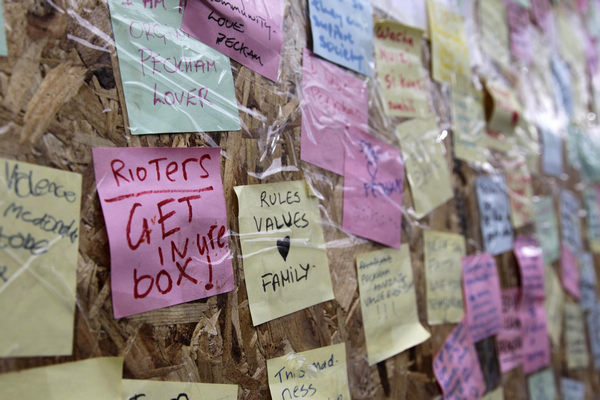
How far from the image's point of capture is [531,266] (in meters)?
1.08

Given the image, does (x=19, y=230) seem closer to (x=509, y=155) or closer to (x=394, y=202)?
(x=394, y=202)

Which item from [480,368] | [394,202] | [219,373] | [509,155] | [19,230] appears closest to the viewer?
[19,230]

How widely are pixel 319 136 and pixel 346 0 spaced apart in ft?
0.72

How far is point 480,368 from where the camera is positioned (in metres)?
0.91

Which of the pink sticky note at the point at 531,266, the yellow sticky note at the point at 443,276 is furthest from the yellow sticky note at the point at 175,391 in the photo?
the pink sticky note at the point at 531,266

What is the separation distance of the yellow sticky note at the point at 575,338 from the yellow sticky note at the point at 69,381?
116 centimetres

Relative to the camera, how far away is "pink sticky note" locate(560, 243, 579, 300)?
1229 mm

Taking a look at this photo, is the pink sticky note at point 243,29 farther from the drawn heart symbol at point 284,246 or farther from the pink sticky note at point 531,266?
the pink sticky note at point 531,266

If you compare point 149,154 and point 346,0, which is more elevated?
point 346,0

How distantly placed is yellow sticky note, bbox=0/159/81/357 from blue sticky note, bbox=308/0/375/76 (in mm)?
388

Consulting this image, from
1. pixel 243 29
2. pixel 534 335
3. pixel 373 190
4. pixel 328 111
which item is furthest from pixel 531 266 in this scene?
pixel 243 29

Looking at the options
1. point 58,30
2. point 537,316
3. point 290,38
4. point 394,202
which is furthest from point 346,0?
point 537,316

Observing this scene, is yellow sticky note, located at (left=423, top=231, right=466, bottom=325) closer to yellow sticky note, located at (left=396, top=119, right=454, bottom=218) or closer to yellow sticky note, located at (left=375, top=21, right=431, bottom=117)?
yellow sticky note, located at (left=396, top=119, right=454, bottom=218)

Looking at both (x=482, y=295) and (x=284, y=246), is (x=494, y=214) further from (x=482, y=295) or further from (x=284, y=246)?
(x=284, y=246)
